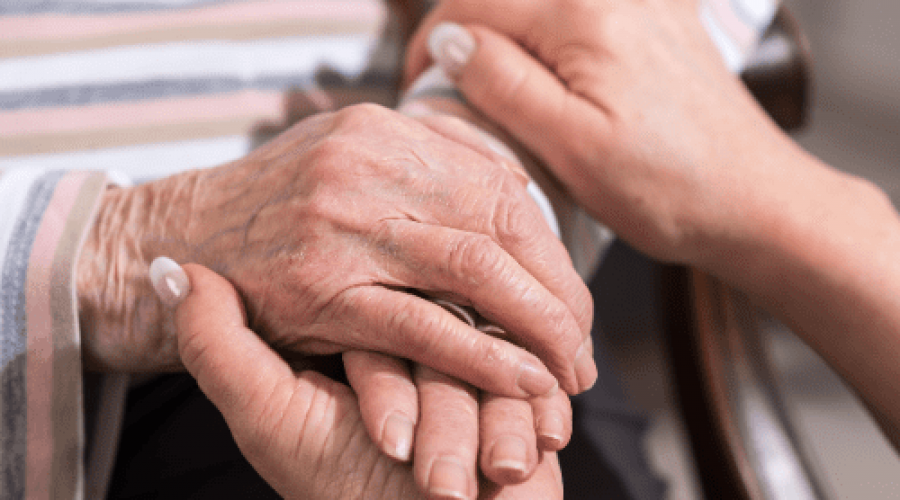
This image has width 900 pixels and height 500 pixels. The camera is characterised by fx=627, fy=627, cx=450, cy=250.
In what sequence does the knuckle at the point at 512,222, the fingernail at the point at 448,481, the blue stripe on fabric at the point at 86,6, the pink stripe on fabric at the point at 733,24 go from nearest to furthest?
the fingernail at the point at 448,481 → the knuckle at the point at 512,222 → the blue stripe on fabric at the point at 86,6 → the pink stripe on fabric at the point at 733,24

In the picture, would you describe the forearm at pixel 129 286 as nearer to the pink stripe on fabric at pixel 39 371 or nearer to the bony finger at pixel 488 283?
the pink stripe on fabric at pixel 39 371

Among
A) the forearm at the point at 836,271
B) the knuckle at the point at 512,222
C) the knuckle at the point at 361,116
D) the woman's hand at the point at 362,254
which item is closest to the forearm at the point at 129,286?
the woman's hand at the point at 362,254

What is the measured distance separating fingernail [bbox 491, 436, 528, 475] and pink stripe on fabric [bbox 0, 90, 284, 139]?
535 millimetres

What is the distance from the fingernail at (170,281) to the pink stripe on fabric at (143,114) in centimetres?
30

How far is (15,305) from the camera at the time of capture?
1.70 feet

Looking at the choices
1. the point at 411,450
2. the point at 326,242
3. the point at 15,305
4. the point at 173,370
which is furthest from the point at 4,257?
the point at 411,450

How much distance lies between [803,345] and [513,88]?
0.70 meters

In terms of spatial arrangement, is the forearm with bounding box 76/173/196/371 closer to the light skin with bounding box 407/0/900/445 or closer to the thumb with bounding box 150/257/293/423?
the thumb with bounding box 150/257/293/423

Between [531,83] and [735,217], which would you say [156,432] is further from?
[735,217]

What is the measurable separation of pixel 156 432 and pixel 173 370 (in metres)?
0.10

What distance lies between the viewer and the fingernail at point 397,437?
406 mm

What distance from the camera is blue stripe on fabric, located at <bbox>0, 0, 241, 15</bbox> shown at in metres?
0.73

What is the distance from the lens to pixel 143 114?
28.5 inches

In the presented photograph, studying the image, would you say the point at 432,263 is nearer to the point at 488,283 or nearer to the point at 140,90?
the point at 488,283
